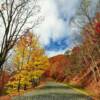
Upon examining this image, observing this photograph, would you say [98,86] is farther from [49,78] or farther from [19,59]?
[49,78]

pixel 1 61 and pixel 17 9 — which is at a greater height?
pixel 17 9

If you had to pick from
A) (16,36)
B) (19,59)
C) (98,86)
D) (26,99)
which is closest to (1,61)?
(16,36)

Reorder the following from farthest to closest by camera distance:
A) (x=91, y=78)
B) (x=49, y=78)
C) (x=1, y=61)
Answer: (x=49, y=78) → (x=91, y=78) → (x=1, y=61)

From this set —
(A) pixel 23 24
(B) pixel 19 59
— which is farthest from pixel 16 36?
(B) pixel 19 59

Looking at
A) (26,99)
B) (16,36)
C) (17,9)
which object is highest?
(17,9)

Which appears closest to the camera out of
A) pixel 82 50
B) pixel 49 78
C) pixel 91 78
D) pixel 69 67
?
pixel 82 50

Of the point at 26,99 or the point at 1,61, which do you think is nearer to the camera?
the point at 1,61

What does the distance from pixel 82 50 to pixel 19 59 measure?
35.9ft

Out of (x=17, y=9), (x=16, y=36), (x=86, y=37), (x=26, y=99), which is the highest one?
(x=86, y=37)

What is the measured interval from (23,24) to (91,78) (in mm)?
48657

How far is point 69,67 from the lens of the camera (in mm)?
84250

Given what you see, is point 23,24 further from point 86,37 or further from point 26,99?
point 86,37

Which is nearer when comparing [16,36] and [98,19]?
[16,36]

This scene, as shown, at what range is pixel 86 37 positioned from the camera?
2151 inches
